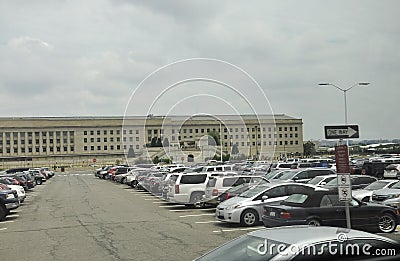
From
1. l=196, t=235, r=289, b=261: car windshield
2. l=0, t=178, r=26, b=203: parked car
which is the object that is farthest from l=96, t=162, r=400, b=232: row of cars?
l=196, t=235, r=289, b=261: car windshield

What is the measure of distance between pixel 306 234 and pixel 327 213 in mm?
8396

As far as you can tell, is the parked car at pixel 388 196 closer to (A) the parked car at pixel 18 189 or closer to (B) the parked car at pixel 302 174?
(B) the parked car at pixel 302 174

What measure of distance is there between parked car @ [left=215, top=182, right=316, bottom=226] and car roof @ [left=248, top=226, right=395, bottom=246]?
1057 cm

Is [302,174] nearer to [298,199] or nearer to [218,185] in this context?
[218,185]

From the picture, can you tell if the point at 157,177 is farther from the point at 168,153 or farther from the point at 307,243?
the point at 168,153

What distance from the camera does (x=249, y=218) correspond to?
1667cm

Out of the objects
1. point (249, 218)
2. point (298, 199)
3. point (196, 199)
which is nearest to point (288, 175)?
point (196, 199)

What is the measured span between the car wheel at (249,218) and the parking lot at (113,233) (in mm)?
281

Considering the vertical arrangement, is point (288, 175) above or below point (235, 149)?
below

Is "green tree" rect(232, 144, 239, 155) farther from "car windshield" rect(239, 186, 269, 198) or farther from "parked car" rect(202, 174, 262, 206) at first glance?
"car windshield" rect(239, 186, 269, 198)

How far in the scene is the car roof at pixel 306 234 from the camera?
17.8ft

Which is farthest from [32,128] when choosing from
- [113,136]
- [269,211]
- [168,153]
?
[269,211]

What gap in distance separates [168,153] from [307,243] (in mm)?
92674

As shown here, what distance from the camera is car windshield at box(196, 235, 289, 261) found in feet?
17.6
